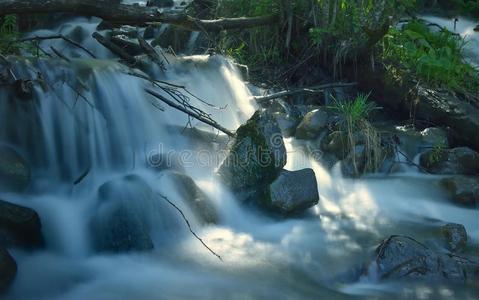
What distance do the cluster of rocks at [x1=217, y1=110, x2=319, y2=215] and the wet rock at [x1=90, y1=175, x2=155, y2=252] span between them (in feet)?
2.87

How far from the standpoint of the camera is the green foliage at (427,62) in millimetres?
7117

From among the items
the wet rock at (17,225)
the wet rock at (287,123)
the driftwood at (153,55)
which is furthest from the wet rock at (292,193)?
the driftwood at (153,55)

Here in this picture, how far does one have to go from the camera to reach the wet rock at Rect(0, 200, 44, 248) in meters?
3.81

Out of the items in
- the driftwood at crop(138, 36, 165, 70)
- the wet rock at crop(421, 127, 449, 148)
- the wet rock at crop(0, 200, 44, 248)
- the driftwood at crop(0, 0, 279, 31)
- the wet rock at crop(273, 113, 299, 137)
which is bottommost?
the wet rock at crop(421, 127, 449, 148)

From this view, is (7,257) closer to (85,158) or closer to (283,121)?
(85,158)

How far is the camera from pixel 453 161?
229 inches

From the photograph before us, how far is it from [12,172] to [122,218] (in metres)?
0.98

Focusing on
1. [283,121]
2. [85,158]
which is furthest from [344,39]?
[85,158]

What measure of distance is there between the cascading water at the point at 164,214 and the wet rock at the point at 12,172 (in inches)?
3.8

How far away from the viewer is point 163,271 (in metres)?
3.86

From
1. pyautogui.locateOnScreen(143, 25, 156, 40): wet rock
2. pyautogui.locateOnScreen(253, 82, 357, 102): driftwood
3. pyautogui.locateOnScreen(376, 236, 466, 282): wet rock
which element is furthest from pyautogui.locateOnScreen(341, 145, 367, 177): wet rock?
pyautogui.locateOnScreen(143, 25, 156, 40): wet rock

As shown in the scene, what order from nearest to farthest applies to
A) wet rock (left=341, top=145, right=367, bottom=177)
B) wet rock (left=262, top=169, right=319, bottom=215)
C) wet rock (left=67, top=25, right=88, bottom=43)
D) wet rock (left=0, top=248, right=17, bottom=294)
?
wet rock (left=0, top=248, right=17, bottom=294)
wet rock (left=262, top=169, right=319, bottom=215)
wet rock (left=341, top=145, right=367, bottom=177)
wet rock (left=67, top=25, right=88, bottom=43)

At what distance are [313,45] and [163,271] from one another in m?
4.59

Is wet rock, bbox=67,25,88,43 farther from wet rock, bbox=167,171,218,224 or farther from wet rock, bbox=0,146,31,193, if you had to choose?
wet rock, bbox=167,171,218,224
